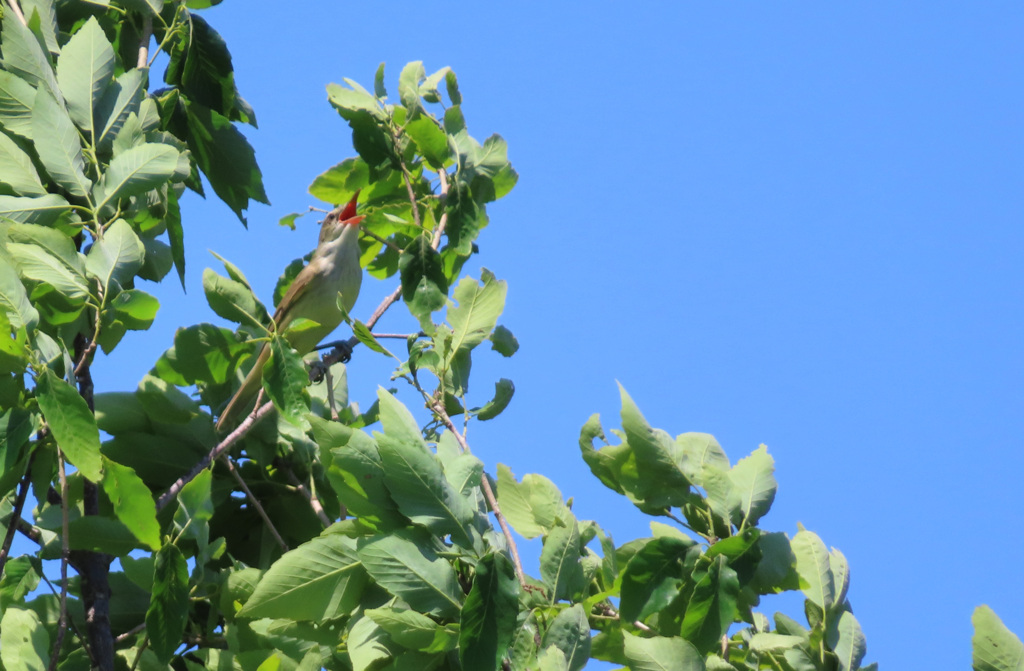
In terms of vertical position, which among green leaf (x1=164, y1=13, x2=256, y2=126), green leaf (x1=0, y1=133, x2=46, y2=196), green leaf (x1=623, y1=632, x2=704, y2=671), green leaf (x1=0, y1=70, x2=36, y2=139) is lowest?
green leaf (x1=623, y1=632, x2=704, y2=671)

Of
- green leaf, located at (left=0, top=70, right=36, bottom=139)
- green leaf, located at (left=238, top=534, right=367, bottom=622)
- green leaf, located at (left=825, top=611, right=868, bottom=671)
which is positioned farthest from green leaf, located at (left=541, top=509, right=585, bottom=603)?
green leaf, located at (left=0, top=70, right=36, bottom=139)

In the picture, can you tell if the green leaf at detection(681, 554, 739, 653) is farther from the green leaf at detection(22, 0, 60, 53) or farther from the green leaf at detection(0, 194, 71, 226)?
the green leaf at detection(22, 0, 60, 53)

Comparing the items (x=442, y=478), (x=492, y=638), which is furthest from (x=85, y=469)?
(x=492, y=638)

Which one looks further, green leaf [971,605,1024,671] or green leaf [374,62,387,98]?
green leaf [374,62,387,98]

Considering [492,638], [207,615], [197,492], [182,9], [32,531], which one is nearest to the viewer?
[492,638]

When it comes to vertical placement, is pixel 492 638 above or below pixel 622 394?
below

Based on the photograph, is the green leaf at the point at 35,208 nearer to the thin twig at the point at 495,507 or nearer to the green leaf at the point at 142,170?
the green leaf at the point at 142,170

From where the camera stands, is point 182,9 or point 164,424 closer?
point 164,424

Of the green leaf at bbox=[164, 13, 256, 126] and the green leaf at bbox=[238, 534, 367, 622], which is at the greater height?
the green leaf at bbox=[164, 13, 256, 126]

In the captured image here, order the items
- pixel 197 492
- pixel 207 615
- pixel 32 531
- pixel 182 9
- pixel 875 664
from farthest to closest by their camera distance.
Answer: pixel 182 9 < pixel 207 615 < pixel 32 531 < pixel 197 492 < pixel 875 664

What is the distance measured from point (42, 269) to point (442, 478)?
1165 mm

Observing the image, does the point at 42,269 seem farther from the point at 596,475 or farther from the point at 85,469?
the point at 596,475

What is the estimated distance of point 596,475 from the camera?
2.53 m

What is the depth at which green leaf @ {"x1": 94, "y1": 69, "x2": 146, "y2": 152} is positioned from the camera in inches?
115
